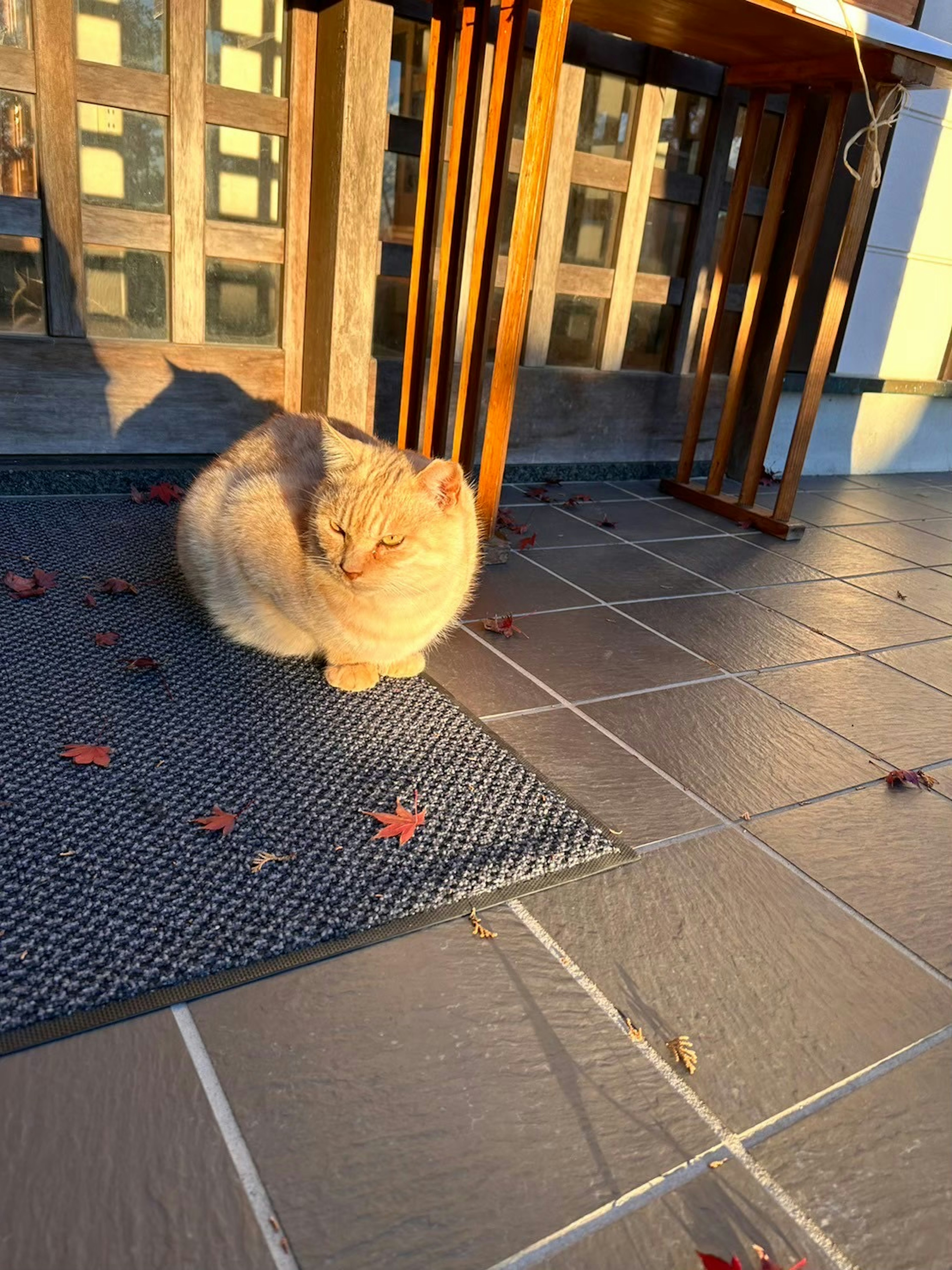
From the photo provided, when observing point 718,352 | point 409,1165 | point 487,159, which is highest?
point 487,159

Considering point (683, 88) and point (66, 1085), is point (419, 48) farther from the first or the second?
point (66, 1085)

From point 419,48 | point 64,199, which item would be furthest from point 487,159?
point 64,199

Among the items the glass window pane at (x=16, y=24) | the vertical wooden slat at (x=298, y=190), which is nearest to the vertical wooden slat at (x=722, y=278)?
the vertical wooden slat at (x=298, y=190)

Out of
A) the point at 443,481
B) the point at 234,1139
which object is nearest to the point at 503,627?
the point at 443,481

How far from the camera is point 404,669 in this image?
235cm

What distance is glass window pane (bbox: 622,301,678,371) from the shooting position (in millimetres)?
4645

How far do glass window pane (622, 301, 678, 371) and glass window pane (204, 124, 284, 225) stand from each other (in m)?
1.98

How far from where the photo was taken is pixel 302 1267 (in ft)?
3.23

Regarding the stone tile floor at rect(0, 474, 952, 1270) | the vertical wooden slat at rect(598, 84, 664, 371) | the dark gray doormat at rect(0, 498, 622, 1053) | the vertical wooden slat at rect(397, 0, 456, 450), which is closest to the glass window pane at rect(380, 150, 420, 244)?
the vertical wooden slat at rect(397, 0, 456, 450)

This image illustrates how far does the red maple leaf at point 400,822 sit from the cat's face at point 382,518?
0.54m

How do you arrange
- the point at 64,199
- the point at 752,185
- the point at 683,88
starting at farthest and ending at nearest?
the point at 752,185 → the point at 683,88 → the point at 64,199

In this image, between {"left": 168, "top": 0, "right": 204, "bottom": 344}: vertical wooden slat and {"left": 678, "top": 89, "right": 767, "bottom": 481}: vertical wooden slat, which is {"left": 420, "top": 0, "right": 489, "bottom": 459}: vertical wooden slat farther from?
{"left": 678, "top": 89, "right": 767, "bottom": 481}: vertical wooden slat

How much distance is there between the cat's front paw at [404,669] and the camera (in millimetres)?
2342

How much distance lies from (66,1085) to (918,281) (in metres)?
6.22
